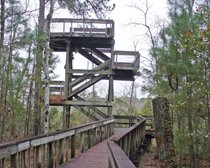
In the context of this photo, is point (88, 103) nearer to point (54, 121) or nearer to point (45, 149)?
point (54, 121)

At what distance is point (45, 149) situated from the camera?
629 cm

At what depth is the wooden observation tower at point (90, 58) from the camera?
17.9 meters

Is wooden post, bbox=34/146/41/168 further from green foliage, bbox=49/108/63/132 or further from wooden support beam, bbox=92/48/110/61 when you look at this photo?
green foliage, bbox=49/108/63/132

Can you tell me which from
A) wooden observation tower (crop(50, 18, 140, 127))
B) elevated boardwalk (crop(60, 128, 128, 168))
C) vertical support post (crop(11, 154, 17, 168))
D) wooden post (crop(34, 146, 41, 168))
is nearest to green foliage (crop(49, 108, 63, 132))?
wooden observation tower (crop(50, 18, 140, 127))

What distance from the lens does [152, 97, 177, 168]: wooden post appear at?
7.28 m

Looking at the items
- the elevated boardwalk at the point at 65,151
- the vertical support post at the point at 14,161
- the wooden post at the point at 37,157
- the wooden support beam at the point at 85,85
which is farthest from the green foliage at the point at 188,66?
the vertical support post at the point at 14,161

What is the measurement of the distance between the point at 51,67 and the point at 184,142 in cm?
854

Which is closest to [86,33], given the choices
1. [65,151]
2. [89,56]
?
[89,56]

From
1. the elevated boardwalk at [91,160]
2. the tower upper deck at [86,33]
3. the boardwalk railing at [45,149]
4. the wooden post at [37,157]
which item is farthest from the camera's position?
the tower upper deck at [86,33]

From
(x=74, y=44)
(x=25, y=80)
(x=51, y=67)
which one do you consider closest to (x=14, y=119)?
(x=25, y=80)

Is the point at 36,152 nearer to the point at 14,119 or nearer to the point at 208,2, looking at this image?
the point at 208,2

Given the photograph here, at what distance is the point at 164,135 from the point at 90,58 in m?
12.8

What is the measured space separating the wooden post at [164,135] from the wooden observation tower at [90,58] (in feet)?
34.5

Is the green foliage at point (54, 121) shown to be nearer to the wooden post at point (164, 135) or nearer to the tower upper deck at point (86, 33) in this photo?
the tower upper deck at point (86, 33)
